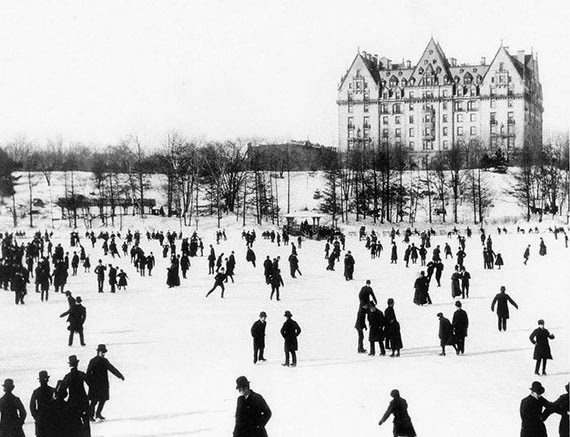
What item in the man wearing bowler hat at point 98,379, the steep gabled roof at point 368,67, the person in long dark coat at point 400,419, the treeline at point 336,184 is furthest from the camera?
the steep gabled roof at point 368,67

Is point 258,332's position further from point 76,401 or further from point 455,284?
point 455,284

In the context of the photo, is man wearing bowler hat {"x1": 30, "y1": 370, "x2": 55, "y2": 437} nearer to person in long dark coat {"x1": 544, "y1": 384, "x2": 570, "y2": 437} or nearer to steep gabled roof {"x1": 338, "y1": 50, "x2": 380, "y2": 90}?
person in long dark coat {"x1": 544, "y1": 384, "x2": 570, "y2": 437}

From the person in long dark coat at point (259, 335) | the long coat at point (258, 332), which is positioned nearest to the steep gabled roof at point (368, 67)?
the person in long dark coat at point (259, 335)

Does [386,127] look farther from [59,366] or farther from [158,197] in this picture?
[59,366]

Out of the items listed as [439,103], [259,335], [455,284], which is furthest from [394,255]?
[439,103]

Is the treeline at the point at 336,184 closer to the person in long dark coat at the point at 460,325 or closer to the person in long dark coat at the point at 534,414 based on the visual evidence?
the person in long dark coat at the point at 460,325

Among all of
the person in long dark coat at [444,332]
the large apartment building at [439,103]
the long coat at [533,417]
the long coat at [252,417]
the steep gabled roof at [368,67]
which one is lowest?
the person in long dark coat at [444,332]

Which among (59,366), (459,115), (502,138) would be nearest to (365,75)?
(459,115)
